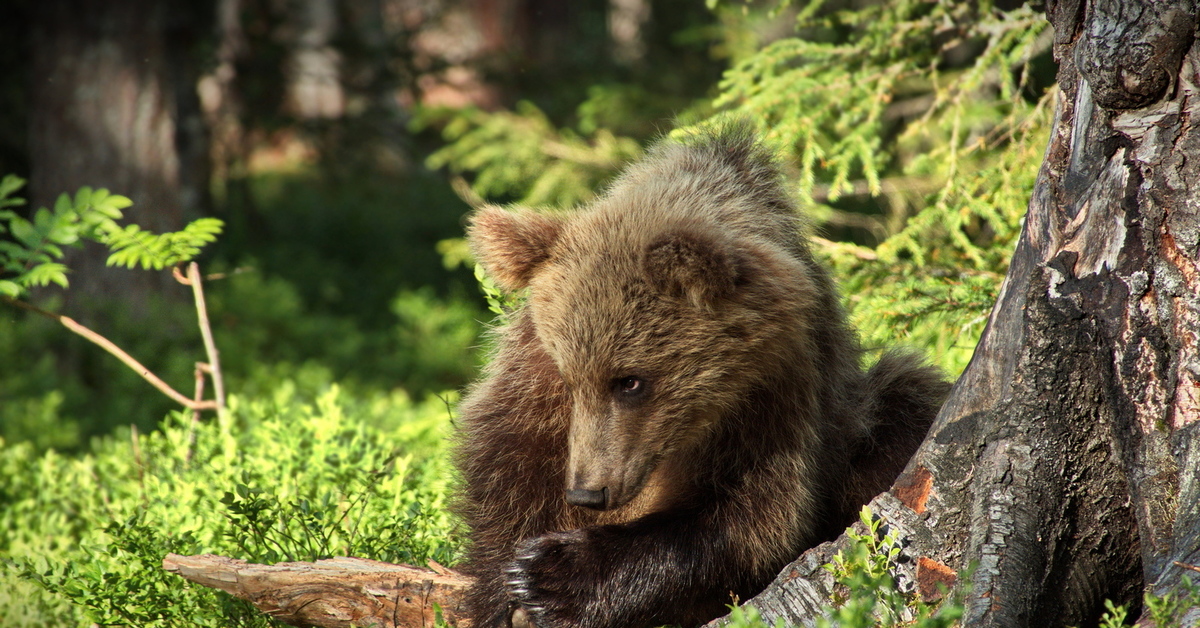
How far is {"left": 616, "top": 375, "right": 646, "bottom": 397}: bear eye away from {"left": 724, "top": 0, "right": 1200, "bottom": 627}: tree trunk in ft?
2.67

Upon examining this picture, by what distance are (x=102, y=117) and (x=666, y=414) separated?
868 centimetres

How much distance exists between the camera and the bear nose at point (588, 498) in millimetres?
3158

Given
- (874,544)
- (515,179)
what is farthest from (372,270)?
(874,544)

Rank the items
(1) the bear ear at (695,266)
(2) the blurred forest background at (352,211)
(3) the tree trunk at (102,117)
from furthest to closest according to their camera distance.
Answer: (3) the tree trunk at (102,117) < (2) the blurred forest background at (352,211) < (1) the bear ear at (695,266)

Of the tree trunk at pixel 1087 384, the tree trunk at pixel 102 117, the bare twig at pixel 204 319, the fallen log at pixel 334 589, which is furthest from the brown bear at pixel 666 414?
the tree trunk at pixel 102 117

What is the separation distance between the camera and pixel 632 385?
3.32m

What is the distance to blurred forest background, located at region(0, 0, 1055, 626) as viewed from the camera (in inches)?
172

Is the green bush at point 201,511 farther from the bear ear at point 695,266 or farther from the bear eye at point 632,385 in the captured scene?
the bear ear at point 695,266

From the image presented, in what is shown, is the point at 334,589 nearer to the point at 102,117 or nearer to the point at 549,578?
the point at 549,578

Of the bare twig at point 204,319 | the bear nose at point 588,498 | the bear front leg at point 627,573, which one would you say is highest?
the bare twig at point 204,319

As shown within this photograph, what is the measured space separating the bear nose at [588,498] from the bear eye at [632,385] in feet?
1.08

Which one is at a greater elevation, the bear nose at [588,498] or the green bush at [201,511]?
the green bush at [201,511]

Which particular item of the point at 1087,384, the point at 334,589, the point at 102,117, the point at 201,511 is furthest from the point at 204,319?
the point at 102,117

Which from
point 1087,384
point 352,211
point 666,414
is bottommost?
point 1087,384
